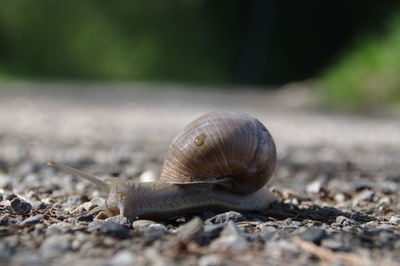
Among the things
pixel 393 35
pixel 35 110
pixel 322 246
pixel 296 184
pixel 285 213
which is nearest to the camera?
pixel 322 246

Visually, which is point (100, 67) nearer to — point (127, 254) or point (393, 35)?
point (393, 35)

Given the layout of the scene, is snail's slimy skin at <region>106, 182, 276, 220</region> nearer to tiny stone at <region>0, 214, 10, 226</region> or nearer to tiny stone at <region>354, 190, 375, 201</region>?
tiny stone at <region>0, 214, 10, 226</region>

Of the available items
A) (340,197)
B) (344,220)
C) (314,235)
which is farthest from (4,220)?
(340,197)

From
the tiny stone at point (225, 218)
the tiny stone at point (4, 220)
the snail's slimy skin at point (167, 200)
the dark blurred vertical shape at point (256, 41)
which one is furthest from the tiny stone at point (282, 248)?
the dark blurred vertical shape at point (256, 41)

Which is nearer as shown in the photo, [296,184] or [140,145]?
[296,184]

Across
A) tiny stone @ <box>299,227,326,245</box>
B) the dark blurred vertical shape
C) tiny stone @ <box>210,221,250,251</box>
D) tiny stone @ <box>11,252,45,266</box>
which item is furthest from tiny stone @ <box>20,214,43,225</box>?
the dark blurred vertical shape

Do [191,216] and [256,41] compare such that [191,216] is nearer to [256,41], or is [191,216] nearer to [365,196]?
[365,196]

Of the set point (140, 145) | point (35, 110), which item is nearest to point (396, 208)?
point (140, 145)
